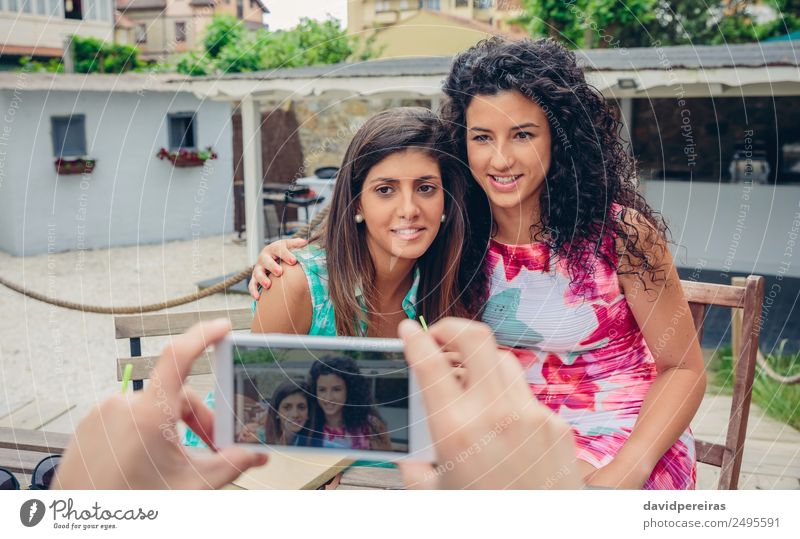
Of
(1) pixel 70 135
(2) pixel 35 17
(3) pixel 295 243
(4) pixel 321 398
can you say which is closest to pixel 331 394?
(4) pixel 321 398

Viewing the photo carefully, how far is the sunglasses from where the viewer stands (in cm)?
98

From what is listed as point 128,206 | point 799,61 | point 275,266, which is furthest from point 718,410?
point 128,206

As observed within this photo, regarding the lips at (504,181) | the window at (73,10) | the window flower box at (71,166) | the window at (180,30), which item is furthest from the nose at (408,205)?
the window flower box at (71,166)

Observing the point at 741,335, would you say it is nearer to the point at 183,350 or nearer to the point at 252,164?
the point at 183,350

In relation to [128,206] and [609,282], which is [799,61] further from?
[128,206]

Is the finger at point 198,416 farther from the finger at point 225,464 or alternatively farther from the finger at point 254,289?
the finger at point 254,289

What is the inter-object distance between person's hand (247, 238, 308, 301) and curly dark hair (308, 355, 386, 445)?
0.94 ft

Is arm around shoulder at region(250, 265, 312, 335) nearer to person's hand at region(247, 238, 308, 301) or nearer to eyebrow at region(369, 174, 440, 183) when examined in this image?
person's hand at region(247, 238, 308, 301)

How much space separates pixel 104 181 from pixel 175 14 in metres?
3.67

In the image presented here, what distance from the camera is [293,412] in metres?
0.77

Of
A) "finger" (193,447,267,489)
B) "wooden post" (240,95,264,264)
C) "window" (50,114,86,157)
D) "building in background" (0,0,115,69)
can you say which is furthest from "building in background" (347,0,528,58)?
"window" (50,114,86,157)

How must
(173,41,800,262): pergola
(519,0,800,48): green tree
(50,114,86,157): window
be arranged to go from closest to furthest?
(173,41,800,262): pergola, (50,114,86,157): window, (519,0,800,48): green tree
